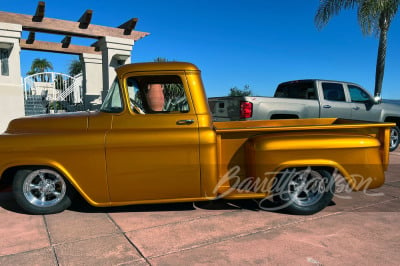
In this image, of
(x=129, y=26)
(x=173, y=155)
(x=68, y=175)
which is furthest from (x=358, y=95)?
(x=129, y=26)

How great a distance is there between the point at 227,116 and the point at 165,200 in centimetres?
395

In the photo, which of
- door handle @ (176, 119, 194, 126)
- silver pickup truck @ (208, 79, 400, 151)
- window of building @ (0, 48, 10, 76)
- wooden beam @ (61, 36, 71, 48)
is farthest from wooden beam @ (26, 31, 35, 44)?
door handle @ (176, 119, 194, 126)

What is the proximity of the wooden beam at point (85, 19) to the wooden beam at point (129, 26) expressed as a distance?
1559 millimetres

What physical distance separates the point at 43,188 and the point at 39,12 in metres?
8.53

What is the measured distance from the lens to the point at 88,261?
2.84 m

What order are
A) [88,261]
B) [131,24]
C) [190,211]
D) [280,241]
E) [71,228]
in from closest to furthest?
[88,261] → [280,241] → [71,228] → [190,211] → [131,24]

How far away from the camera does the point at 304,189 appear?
3967mm

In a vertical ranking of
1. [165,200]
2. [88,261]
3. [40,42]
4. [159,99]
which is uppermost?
[40,42]

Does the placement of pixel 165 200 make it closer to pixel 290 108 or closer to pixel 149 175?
pixel 149 175

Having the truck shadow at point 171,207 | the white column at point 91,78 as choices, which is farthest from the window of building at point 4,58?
the truck shadow at point 171,207

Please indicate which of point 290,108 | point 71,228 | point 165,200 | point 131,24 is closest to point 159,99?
→ point 165,200

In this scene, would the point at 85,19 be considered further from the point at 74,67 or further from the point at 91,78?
the point at 74,67

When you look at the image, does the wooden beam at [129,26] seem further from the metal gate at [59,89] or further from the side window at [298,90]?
Result: the side window at [298,90]

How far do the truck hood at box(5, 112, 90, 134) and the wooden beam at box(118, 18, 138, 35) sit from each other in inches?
349
